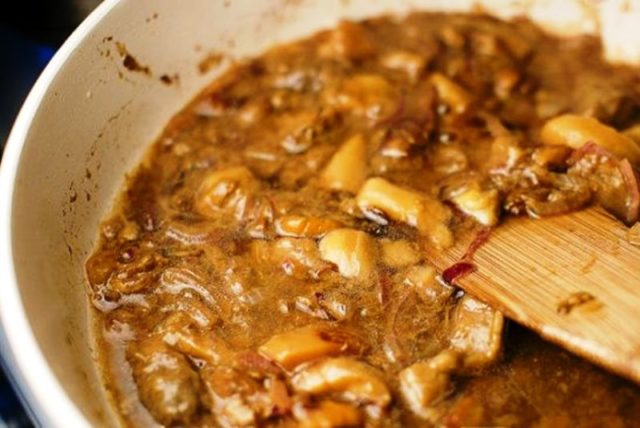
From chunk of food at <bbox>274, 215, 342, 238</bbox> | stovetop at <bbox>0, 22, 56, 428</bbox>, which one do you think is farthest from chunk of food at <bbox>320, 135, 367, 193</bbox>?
stovetop at <bbox>0, 22, 56, 428</bbox>

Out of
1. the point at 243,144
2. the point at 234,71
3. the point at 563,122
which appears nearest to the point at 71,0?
the point at 234,71

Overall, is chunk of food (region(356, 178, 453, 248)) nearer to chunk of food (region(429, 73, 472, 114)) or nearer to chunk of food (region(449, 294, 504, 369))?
chunk of food (region(449, 294, 504, 369))

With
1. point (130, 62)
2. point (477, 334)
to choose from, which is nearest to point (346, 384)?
point (477, 334)

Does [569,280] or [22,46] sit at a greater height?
[22,46]

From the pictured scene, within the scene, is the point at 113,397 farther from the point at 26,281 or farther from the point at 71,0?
the point at 71,0

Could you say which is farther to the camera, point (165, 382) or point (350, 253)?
point (350, 253)

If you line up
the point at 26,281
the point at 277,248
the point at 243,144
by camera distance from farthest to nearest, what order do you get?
the point at 243,144, the point at 277,248, the point at 26,281

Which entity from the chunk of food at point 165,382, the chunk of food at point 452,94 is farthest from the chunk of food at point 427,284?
the chunk of food at point 452,94

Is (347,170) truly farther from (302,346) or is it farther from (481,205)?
(302,346)
